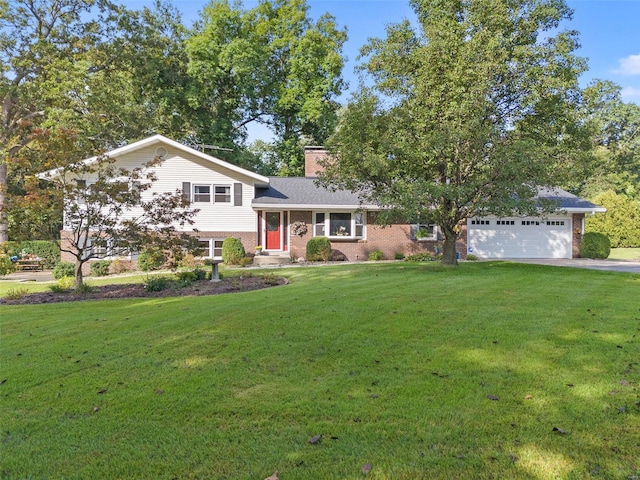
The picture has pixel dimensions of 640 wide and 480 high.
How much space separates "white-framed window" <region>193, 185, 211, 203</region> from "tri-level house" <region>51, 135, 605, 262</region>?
0.05m

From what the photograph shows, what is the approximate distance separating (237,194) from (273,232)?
264cm

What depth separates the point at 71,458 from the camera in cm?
267

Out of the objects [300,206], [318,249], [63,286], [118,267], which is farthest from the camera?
[300,206]

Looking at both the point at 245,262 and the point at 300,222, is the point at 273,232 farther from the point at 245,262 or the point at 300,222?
the point at 245,262

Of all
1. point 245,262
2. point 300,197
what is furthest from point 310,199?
point 245,262

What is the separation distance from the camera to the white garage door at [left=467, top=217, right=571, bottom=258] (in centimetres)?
2103

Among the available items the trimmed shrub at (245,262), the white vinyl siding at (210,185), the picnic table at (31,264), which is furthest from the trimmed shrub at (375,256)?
the picnic table at (31,264)

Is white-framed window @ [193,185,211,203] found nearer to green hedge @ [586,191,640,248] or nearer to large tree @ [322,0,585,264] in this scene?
large tree @ [322,0,585,264]

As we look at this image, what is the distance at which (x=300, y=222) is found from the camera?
2011cm

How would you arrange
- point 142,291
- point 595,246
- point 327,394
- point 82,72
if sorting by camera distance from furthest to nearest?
point 82,72
point 595,246
point 142,291
point 327,394

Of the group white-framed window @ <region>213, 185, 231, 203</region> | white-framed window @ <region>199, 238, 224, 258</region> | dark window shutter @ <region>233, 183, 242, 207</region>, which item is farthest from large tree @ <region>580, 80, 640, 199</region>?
white-framed window @ <region>199, 238, 224, 258</region>

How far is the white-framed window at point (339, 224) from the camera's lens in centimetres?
2022

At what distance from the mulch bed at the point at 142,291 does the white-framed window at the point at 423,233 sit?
10763 mm

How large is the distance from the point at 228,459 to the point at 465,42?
530 inches
